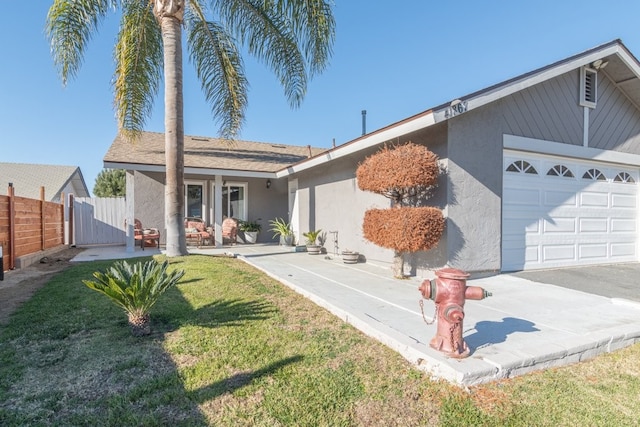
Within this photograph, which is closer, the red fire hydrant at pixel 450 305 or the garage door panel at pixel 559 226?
the red fire hydrant at pixel 450 305

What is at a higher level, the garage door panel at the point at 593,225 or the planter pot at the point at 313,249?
the garage door panel at the point at 593,225

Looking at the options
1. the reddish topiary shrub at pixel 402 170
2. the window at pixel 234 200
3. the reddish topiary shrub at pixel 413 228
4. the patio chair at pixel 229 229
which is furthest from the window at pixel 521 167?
the window at pixel 234 200

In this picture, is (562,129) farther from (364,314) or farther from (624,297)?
(364,314)

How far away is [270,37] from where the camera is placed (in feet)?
32.0

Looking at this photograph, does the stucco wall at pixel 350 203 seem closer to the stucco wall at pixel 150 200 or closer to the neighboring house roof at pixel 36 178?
the stucco wall at pixel 150 200

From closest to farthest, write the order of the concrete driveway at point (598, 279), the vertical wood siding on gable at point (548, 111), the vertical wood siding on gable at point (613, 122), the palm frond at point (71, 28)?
the concrete driveway at point (598, 279) → the vertical wood siding on gable at point (548, 111) → the palm frond at point (71, 28) → the vertical wood siding on gable at point (613, 122)

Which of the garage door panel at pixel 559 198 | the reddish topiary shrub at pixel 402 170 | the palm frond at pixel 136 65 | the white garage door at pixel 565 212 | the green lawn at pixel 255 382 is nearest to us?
the green lawn at pixel 255 382

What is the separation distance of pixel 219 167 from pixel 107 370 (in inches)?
367

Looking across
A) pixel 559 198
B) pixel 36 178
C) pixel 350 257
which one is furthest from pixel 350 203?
pixel 36 178

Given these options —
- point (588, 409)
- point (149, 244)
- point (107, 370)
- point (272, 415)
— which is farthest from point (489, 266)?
point (149, 244)

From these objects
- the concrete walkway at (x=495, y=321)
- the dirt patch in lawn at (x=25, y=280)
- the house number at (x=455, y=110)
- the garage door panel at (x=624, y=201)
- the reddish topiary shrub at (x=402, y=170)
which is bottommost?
the dirt patch in lawn at (x=25, y=280)

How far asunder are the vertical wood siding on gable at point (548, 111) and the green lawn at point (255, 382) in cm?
487

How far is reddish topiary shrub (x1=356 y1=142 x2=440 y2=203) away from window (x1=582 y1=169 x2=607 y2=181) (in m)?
4.60

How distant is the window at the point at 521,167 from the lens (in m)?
7.14
